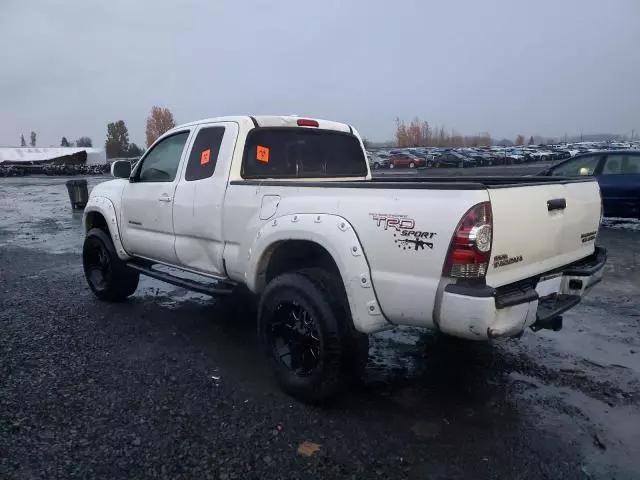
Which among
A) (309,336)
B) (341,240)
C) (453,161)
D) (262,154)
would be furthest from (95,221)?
(453,161)

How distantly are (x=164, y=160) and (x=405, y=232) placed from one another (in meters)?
3.17

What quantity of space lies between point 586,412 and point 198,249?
10.5 feet

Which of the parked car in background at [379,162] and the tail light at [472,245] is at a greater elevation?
the parked car in background at [379,162]

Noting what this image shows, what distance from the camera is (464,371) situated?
4195 mm

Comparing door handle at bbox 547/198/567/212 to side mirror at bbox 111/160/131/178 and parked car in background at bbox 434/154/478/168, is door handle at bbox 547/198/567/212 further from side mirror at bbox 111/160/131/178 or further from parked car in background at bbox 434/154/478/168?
parked car in background at bbox 434/154/478/168

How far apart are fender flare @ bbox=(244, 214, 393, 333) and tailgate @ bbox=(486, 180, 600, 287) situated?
2.34 feet

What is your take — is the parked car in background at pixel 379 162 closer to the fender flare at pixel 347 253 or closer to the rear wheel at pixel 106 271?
the rear wheel at pixel 106 271

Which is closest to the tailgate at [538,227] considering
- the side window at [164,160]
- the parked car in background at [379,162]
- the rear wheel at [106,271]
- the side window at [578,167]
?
the side window at [164,160]

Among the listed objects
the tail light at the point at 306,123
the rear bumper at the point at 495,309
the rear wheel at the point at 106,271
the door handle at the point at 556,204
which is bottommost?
the rear wheel at the point at 106,271

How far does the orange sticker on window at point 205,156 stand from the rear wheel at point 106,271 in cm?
193

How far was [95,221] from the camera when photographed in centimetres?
638

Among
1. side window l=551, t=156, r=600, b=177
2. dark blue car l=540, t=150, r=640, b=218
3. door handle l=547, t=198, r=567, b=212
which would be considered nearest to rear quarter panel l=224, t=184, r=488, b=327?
door handle l=547, t=198, r=567, b=212

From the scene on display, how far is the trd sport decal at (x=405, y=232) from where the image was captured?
2.93 meters

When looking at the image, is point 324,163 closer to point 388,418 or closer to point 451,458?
point 388,418
